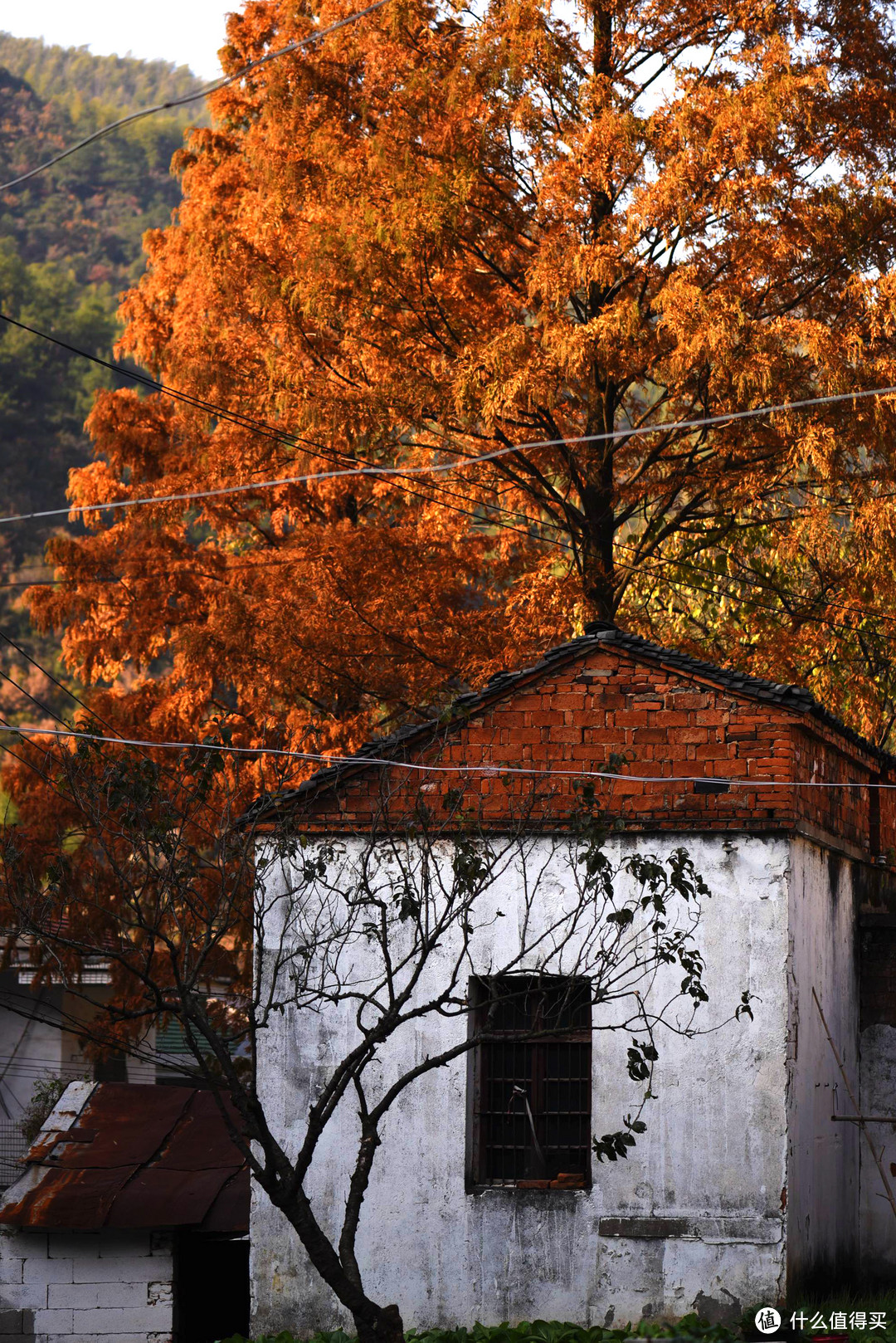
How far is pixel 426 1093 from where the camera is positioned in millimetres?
11438

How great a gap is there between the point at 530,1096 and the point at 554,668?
10.7ft

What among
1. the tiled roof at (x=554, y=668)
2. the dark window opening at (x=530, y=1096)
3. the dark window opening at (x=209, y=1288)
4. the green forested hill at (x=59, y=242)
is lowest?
the dark window opening at (x=209, y=1288)

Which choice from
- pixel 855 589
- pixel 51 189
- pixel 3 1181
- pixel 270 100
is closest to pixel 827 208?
pixel 855 589

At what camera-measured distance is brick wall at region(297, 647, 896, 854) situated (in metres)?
11.3

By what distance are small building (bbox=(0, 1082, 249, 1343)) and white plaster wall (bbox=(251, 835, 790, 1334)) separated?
1.78 metres

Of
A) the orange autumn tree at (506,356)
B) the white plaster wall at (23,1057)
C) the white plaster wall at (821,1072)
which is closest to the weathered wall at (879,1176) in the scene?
the white plaster wall at (821,1072)

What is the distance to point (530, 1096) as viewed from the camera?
11523mm

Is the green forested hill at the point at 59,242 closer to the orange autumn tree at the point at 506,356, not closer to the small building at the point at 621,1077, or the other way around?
the orange autumn tree at the point at 506,356

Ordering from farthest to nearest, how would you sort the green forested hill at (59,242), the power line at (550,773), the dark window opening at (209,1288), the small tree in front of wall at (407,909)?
the green forested hill at (59,242) → the dark window opening at (209,1288) → the power line at (550,773) → the small tree in front of wall at (407,909)

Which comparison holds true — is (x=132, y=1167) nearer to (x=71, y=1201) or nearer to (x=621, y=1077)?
(x=71, y=1201)

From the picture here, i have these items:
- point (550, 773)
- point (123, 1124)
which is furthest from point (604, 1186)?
point (123, 1124)

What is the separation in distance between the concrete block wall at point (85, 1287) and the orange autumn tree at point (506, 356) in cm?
563

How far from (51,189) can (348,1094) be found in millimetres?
68951

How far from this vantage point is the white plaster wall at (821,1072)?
1112 cm
